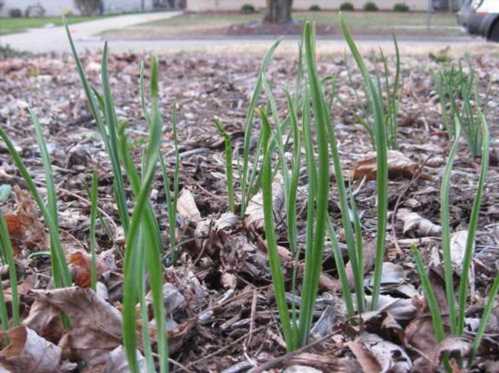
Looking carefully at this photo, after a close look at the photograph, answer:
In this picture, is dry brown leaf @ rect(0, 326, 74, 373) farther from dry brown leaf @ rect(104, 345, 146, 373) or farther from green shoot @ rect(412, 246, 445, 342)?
green shoot @ rect(412, 246, 445, 342)

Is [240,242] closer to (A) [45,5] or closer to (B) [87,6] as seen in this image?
Result: (B) [87,6]

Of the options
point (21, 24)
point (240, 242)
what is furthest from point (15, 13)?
point (240, 242)

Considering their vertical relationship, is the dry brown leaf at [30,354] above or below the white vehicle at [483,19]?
below

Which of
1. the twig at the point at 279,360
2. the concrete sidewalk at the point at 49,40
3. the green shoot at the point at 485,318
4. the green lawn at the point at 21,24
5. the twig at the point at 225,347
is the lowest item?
the concrete sidewalk at the point at 49,40

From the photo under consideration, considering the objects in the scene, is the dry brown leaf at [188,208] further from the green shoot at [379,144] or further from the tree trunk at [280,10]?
the tree trunk at [280,10]

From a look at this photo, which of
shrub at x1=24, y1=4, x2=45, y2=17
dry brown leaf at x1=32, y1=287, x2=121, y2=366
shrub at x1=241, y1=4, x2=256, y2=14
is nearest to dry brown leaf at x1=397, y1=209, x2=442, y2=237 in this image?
dry brown leaf at x1=32, y1=287, x2=121, y2=366

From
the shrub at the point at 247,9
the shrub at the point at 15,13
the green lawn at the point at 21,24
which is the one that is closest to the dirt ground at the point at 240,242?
the green lawn at the point at 21,24

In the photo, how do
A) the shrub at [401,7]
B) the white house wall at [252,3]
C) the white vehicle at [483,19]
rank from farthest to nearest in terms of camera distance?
the white house wall at [252,3], the shrub at [401,7], the white vehicle at [483,19]
